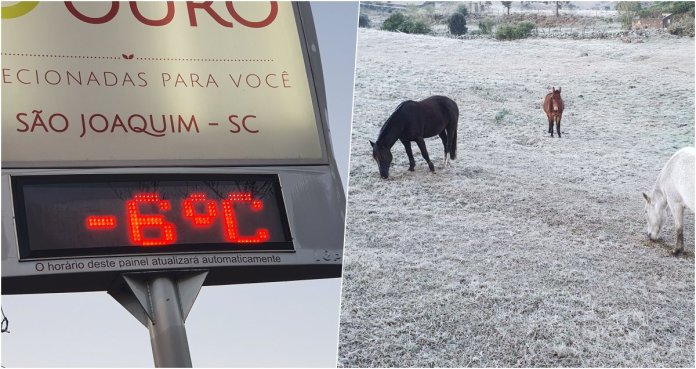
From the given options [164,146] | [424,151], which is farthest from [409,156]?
Result: [164,146]

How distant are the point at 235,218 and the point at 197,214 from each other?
0.16 meters

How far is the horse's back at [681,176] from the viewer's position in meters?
9.21

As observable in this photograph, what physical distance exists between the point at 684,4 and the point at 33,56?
17.7ft

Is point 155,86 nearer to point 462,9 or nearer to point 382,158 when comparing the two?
point 382,158

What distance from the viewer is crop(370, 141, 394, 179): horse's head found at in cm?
931

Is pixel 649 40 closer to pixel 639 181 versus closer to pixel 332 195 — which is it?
pixel 639 181

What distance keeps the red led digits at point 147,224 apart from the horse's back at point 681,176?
4.82m

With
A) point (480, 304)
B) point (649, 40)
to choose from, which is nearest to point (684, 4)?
point (649, 40)

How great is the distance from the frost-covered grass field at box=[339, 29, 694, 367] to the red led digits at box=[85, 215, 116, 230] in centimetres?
358

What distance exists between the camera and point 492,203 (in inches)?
365

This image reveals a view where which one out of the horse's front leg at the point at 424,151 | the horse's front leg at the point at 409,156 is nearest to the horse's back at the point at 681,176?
the horse's front leg at the point at 424,151

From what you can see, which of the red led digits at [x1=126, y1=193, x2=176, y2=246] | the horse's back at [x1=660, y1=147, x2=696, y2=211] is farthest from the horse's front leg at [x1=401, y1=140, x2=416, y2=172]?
the red led digits at [x1=126, y1=193, x2=176, y2=246]

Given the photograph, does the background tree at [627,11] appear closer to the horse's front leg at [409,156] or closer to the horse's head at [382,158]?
the horse's front leg at [409,156]

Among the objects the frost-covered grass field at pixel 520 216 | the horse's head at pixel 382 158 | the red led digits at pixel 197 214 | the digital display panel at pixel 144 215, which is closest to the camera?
the digital display panel at pixel 144 215
